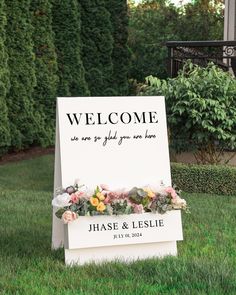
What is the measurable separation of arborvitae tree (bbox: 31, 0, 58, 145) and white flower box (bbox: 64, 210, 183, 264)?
277 inches

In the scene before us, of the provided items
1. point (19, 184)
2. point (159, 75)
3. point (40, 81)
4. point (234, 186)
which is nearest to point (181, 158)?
point (234, 186)

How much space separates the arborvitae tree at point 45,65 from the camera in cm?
1152

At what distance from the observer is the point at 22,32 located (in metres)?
11.0

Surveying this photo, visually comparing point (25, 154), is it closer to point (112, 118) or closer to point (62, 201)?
point (112, 118)

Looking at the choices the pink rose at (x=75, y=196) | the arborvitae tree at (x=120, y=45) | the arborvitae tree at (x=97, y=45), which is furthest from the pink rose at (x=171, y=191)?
the arborvitae tree at (x=120, y=45)

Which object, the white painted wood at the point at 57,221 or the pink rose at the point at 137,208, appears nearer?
the pink rose at the point at 137,208

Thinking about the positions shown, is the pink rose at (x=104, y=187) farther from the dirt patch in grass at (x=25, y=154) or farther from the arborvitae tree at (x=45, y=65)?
the arborvitae tree at (x=45, y=65)

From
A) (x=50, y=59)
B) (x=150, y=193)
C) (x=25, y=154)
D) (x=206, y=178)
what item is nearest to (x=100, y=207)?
(x=150, y=193)

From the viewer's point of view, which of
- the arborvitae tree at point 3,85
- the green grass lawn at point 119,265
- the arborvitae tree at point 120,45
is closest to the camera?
the green grass lawn at point 119,265

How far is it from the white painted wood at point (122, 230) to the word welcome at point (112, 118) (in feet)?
2.47

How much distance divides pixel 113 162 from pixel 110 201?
38 cm

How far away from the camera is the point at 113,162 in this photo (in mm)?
4969

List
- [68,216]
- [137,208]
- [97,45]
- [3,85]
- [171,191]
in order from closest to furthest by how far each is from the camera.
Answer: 1. [68,216]
2. [137,208]
3. [171,191]
4. [3,85]
5. [97,45]

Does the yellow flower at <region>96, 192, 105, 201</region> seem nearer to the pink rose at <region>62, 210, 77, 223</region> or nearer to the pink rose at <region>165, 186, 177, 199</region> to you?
the pink rose at <region>62, 210, 77, 223</region>
